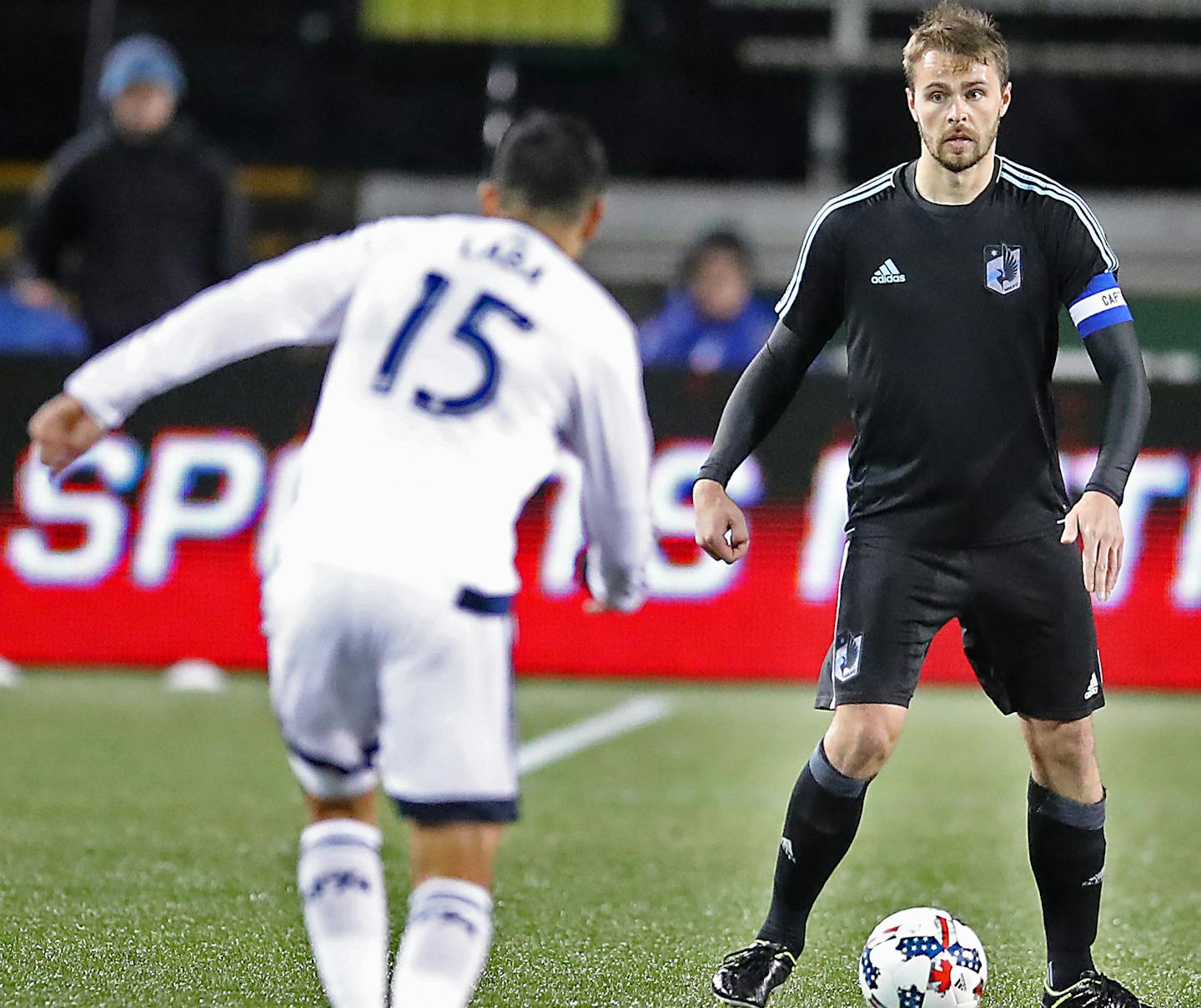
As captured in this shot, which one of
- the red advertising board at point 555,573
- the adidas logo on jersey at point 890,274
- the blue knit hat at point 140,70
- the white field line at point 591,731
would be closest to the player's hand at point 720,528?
the adidas logo on jersey at point 890,274

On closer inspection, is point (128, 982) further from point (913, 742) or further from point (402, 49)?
point (402, 49)

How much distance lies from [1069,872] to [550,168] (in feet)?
6.14

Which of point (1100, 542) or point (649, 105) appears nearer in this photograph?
point (1100, 542)

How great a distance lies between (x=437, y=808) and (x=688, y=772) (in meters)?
4.31

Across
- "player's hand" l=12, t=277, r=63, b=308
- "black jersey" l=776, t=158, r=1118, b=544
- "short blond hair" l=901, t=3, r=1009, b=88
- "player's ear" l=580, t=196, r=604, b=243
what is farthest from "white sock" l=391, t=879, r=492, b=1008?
"player's hand" l=12, t=277, r=63, b=308

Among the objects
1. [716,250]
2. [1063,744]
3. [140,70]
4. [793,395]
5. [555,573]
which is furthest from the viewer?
[716,250]

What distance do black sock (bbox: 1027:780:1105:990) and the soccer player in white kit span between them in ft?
4.29

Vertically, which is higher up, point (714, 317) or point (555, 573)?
point (714, 317)

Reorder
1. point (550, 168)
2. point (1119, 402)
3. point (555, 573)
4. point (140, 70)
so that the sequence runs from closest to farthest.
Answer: point (550, 168) < point (1119, 402) < point (140, 70) < point (555, 573)

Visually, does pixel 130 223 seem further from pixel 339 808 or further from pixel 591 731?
pixel 339 808

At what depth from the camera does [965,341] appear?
4312 mm

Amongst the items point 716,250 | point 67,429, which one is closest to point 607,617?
point 716,250

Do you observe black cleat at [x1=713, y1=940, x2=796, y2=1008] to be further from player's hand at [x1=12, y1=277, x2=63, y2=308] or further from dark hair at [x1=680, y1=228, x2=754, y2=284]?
dark hair at [x1=680, y1=228, x2=754, y2=284]

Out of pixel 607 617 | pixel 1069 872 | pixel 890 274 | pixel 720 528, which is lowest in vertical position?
pixel 607 617
